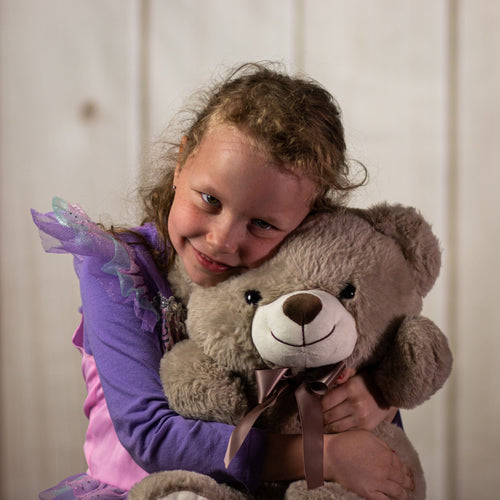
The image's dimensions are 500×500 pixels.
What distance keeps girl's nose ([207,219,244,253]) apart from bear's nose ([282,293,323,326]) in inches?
3.8

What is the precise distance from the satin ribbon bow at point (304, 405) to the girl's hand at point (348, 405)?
0.02 m

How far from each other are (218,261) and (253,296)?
58 mm

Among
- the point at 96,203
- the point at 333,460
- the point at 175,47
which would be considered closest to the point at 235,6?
the point at 175,47

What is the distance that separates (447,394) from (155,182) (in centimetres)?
74

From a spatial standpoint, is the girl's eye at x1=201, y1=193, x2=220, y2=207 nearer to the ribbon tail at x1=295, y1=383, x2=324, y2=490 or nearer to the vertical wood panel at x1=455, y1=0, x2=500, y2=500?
the ribbon tail at x1=295, y1=383, x2=324, y2=490

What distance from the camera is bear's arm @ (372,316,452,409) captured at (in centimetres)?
68

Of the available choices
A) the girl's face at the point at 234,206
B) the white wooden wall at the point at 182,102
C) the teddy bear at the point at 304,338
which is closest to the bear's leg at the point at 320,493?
the teddy bear at the point at 304,338

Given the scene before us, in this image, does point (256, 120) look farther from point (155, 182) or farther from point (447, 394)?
point (447, 394)

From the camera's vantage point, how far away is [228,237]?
684mm

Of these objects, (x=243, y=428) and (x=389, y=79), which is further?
(x=389, y=79)

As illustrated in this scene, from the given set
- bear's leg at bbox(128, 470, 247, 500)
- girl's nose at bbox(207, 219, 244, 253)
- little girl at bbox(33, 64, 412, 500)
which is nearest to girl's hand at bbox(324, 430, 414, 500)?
little girl at bbox(33, 64, 412, 500)

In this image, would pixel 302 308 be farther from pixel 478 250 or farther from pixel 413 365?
pixel 478 250

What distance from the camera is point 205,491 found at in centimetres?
63

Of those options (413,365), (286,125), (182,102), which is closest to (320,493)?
(413,365)
